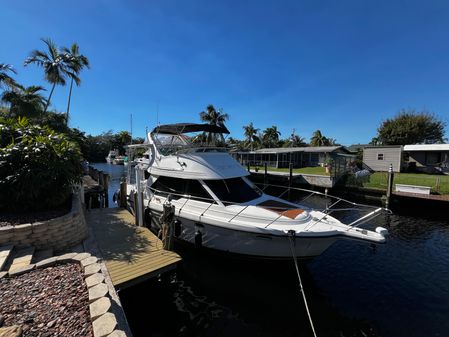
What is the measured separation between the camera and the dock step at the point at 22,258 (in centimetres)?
421

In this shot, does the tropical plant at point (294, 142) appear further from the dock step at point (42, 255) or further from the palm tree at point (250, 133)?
the dock step at point (42, 255)

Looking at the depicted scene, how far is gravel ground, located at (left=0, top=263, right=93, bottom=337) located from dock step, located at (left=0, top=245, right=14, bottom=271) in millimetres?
819

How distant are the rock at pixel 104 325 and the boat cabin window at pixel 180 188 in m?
4.42

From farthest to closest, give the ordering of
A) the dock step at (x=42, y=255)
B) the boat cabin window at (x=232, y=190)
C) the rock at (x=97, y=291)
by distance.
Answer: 1. the boat cabin window at (x=232, y=190)
2. the dock step at (x=42, y=255)
3. the rock at (x=97, y=291)

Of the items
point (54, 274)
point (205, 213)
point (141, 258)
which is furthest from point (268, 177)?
point (54, 274)

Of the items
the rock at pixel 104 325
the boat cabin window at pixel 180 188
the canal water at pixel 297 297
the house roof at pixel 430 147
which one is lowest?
the canal water at pixel 297 297

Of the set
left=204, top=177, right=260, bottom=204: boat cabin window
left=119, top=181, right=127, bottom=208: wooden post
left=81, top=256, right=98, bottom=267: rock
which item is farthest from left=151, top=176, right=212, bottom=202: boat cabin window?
left=81, top=256, right=98, bottom=267: rock

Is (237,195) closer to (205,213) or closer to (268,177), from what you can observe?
(205,213)

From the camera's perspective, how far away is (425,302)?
5547 millimetres

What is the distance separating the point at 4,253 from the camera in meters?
4.43

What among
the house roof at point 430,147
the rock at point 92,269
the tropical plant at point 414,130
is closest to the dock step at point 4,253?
the rock at point 92,269

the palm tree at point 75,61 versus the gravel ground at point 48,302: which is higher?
the palm tree at point 75,61

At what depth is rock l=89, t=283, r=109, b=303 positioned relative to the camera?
3.07 metres

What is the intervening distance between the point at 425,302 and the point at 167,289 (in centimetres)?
638
